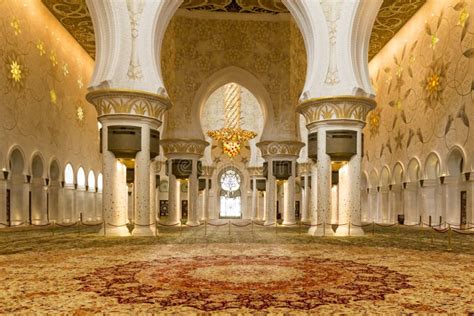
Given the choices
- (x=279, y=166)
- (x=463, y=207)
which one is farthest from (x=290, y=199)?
(x=463, y=207)

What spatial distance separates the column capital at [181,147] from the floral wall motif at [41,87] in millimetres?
3888

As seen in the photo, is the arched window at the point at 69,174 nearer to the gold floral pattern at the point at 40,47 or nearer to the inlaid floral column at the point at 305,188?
the gold floral pattern at the point at 40,47

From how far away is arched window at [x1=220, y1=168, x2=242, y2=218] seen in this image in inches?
1203

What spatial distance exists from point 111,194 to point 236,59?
788 centimetres

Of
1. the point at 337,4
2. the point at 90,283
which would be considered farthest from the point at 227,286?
the point at 337,4

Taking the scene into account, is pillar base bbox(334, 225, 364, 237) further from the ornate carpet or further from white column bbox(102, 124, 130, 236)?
white column bbox(102, 124, 130, 236)

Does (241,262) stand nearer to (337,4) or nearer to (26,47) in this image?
(337,4)

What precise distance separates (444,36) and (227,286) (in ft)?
40.2

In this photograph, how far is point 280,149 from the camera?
15445 mm

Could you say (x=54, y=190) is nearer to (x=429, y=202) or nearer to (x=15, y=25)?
(x=15, y=25)

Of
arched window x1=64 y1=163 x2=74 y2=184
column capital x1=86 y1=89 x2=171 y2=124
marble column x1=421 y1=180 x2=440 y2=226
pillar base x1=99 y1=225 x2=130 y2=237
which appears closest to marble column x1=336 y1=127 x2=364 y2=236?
column capital x1=86 y1=89 x2=171 y2=124

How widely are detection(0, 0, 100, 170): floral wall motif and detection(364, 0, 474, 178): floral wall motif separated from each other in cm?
1173

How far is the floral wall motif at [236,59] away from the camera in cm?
1525

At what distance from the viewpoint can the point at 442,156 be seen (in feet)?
44.3
